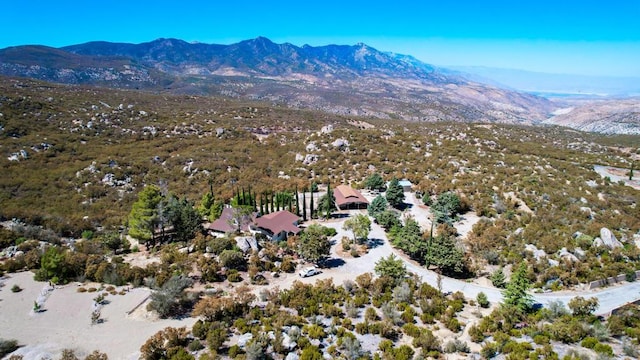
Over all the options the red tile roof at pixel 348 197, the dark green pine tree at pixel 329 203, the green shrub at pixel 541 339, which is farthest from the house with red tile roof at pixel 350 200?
the green shrub at pixel 541 339

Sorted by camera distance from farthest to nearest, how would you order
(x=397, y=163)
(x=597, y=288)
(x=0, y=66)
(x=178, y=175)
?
1. (x=0, y=66)
2. (x=397, y=163)
3. (x=178, y=175)
4. (x=597, y=288)

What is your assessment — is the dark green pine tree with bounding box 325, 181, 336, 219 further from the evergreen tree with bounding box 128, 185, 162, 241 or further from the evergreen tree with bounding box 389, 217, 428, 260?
the evergreen tree with bounding box 128, 185, 162, 241

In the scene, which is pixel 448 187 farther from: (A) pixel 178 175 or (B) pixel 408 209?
(A) pixel 178 175

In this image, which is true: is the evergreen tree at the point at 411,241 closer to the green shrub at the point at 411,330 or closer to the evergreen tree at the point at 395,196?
the evergreen tree at the point at 395,196

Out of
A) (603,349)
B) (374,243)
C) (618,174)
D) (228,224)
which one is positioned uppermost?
(618,174)

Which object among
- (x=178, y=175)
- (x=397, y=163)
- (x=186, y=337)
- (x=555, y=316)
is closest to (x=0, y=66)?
(x=178, y=175)

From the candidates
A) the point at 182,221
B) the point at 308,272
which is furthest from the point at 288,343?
the point at 182,221

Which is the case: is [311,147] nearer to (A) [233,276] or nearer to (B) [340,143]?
(B) [340,143]
